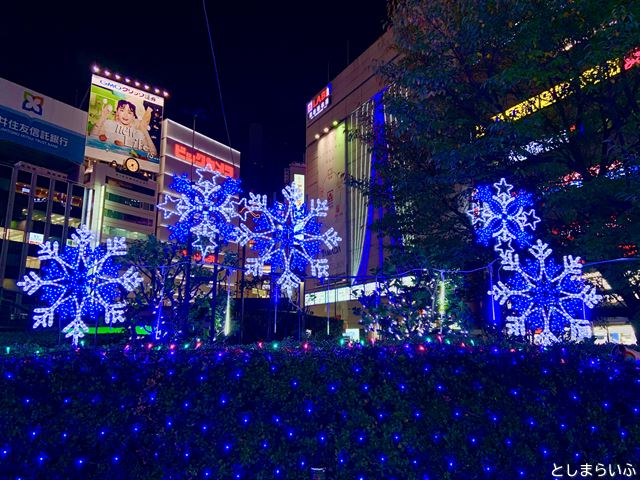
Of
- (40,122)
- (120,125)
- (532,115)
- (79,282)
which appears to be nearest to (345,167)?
(120,125)

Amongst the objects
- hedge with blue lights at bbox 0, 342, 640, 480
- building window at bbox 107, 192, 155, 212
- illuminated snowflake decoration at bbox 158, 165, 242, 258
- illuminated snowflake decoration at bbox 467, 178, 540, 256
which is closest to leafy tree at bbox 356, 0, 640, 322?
illuminated snowflake decoration at bbox 467, 178, 540, 256

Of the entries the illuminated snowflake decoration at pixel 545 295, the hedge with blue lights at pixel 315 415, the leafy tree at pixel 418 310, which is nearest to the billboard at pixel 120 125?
the leafy tree at pixel 418 310

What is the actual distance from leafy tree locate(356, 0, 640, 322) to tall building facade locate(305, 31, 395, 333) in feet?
80.8

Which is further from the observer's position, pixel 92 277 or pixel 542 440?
pixel 92 277

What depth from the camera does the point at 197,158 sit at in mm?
67938

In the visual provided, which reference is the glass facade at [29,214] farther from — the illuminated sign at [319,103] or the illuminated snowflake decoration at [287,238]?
the illuminated snowflake decoration at [287,238]

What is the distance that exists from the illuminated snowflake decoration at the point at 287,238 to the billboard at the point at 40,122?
43.7 meters

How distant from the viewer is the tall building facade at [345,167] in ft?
127

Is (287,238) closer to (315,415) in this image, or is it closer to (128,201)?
(315,415)

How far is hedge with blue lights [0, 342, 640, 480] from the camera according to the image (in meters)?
4.26

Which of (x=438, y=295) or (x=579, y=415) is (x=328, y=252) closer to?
(x=438, y=295)

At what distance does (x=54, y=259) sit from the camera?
8484 mm

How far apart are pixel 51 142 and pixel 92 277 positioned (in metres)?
45.2

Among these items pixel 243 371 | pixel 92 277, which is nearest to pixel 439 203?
pixel 92 277
